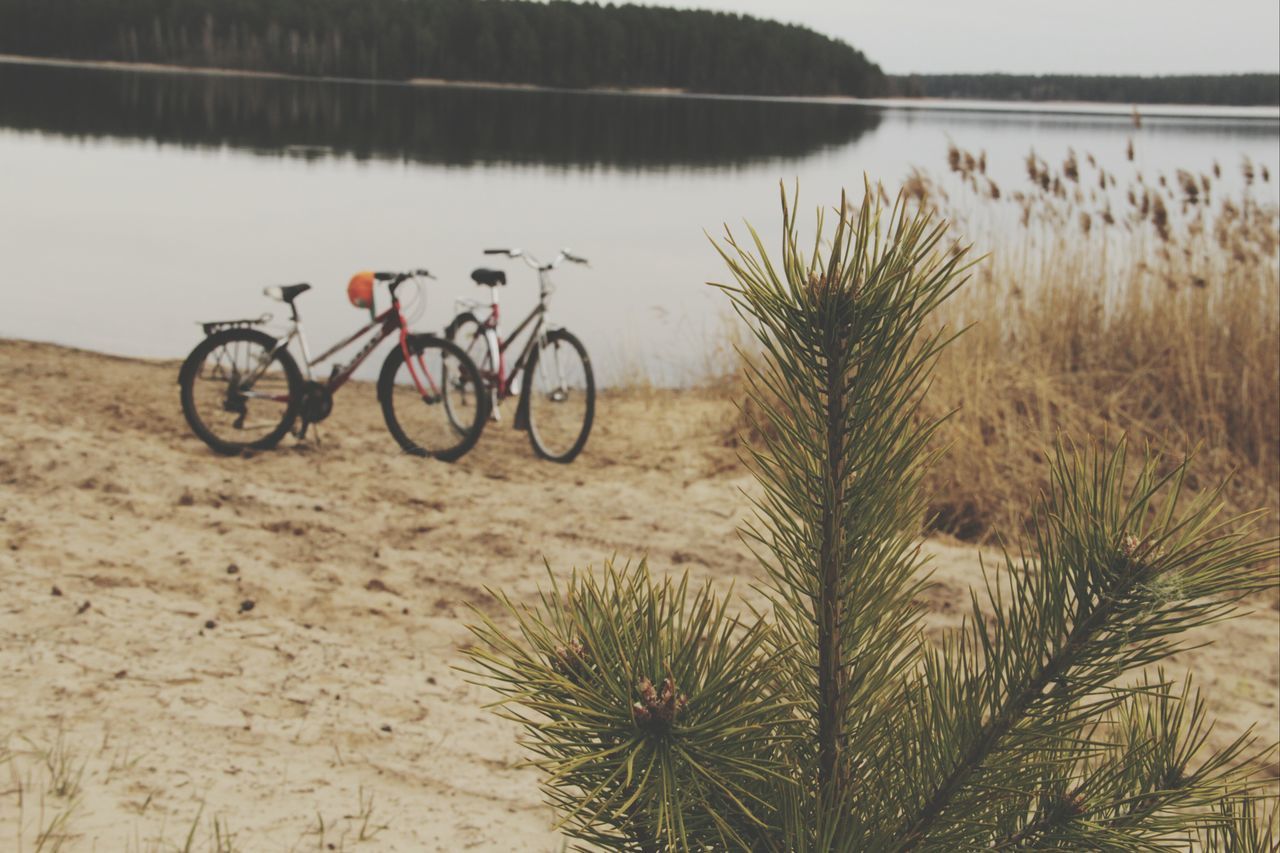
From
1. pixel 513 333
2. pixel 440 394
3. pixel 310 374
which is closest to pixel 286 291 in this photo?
pixel 310 374

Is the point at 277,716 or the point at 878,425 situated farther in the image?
the point at 277,716

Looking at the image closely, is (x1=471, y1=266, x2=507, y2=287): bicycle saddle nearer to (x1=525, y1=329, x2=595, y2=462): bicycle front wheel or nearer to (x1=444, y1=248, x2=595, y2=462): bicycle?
(x1=444, y1=248, x2=595, y2=462): bicycle

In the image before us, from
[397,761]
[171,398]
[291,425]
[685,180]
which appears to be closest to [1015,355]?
[291,425]

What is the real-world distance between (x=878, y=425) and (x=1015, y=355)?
23.2ft

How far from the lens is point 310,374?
6.90m

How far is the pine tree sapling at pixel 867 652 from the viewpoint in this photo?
0.94 meters

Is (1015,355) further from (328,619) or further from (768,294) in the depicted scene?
(768,294)

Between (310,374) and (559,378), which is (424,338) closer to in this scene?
(310,374)

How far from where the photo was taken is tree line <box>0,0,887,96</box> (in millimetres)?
90938

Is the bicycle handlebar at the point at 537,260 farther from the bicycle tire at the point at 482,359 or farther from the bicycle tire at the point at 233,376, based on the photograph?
the bicycle tire at the point at 233,376

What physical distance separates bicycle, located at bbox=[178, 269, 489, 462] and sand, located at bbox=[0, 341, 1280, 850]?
0.25 metres

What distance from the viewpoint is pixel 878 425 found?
100cm

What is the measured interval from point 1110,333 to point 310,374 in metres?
5.70

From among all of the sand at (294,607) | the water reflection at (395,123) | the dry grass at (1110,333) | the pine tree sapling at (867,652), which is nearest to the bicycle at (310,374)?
the sand at (294,607)
